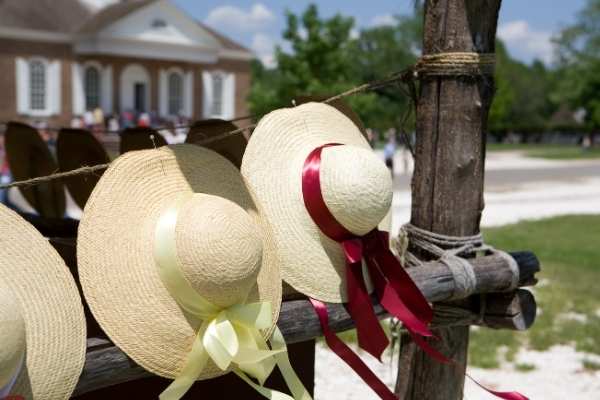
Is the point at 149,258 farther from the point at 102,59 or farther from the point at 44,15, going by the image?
the point at 44,15

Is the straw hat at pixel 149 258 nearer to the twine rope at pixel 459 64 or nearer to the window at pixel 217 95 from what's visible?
the twine rope at pixel 459 64

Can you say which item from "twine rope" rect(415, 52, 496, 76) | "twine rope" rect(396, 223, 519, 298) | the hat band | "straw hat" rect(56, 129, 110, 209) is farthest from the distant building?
the hat band

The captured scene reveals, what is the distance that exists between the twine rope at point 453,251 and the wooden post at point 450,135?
0.04 m

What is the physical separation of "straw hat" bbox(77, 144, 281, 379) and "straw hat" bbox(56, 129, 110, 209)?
91.1 inches

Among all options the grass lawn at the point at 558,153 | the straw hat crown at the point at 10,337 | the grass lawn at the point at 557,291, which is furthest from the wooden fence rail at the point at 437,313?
the grass lawn at the point at 558,153

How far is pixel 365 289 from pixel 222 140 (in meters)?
0.90

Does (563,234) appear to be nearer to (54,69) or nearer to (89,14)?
(54,69)

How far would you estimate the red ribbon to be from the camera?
99.1 inches

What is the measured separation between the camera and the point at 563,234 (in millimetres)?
11211

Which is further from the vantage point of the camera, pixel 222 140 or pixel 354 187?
pixel 222 140

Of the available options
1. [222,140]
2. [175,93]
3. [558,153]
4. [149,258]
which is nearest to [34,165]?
[222,140]

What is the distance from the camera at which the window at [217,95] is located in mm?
36531

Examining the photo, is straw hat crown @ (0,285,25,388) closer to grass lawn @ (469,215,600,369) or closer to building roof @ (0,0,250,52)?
grass lawn @ (469,215,600,369)

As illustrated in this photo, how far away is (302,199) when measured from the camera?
2.54m
